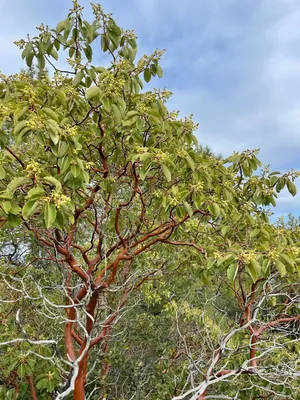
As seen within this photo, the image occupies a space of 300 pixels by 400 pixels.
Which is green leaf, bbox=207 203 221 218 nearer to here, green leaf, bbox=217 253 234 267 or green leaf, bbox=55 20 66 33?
green leaf, bbox=217 253 234 267

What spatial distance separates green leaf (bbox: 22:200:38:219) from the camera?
1477 millimetres

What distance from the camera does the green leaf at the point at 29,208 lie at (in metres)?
1.48

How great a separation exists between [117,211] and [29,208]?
1.10 metres

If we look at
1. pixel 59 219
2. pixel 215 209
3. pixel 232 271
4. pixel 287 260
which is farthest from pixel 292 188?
pixel 59 219

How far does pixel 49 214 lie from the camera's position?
1493 mm

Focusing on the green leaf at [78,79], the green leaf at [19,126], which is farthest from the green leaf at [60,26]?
the green leaf at [19,126]

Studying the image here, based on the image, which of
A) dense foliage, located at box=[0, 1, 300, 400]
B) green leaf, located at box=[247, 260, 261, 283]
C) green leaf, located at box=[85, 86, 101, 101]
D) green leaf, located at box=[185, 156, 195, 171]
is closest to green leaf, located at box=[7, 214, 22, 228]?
dense foliage, located at box=[0, 1, 300, 400]

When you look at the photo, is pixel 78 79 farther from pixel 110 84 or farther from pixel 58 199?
pixel 58 199

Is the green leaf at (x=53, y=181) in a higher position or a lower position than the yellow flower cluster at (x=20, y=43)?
lower

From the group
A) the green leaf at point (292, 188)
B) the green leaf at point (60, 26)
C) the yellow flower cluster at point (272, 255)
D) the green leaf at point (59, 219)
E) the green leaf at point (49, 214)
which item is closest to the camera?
the green leaf at point (49, 214)

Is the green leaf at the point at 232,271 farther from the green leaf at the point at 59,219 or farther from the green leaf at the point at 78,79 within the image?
the green leaf at the point at 78,79

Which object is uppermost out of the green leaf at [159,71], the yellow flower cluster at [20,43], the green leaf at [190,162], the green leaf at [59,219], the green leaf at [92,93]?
the green leaf at [159,71]

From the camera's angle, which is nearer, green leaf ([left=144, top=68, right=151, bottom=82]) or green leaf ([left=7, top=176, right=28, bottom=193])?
green leaf ([left=7, top=176, right=28, bottom=193])

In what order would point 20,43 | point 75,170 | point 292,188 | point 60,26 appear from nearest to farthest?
1. point 75,170
2. point 60,26
3. point 20,43
4. point 292,188
